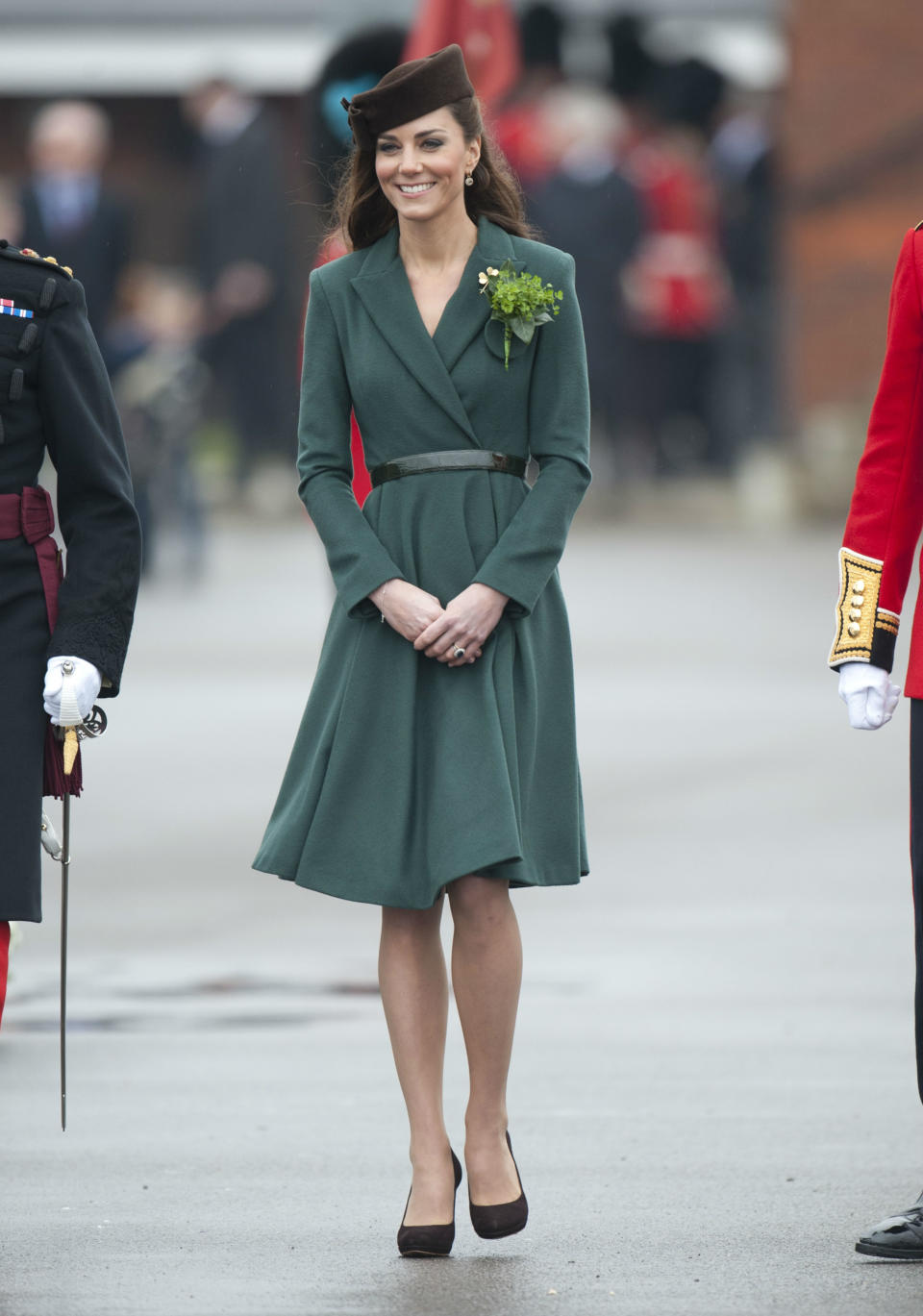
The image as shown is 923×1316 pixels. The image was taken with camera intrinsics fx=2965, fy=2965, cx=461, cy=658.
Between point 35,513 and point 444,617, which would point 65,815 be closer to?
point 35,513

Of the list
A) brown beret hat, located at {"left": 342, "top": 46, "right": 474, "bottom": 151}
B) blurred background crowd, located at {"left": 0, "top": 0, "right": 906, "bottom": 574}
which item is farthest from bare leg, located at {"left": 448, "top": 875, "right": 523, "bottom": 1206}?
blurred background crowd, located at {"left": 0, "top": 0, "right": 906, "bottom": 574}

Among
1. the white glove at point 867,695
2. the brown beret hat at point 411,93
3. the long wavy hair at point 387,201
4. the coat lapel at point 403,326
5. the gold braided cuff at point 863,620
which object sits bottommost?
the white glove at point 867,695

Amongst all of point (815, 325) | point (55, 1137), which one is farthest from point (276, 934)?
point (815, 325)

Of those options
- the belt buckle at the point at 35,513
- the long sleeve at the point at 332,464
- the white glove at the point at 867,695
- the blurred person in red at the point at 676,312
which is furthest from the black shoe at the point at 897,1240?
the blurred person in red at the point at 676,312

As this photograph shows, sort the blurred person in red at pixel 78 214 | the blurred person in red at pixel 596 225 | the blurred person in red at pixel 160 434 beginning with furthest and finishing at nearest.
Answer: the blurred person in red at pixel 596 225
the blurred person in red at pixel 160 434
the blurred person in red at pixel 78 214

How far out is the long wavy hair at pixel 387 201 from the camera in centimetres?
504

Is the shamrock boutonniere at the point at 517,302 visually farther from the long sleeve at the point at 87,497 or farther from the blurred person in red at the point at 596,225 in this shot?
the blurred person in red at the point at 596,225

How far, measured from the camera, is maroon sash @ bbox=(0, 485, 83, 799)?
4.74 meters

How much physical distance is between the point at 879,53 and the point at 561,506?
49.7 feet

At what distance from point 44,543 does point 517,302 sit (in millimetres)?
865

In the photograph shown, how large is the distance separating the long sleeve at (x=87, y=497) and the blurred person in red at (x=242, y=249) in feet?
42.2

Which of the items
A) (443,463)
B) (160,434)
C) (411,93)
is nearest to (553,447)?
(443,463)

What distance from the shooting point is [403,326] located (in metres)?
4.91

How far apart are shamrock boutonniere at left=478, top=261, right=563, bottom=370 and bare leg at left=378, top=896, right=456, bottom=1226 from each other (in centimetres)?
94
